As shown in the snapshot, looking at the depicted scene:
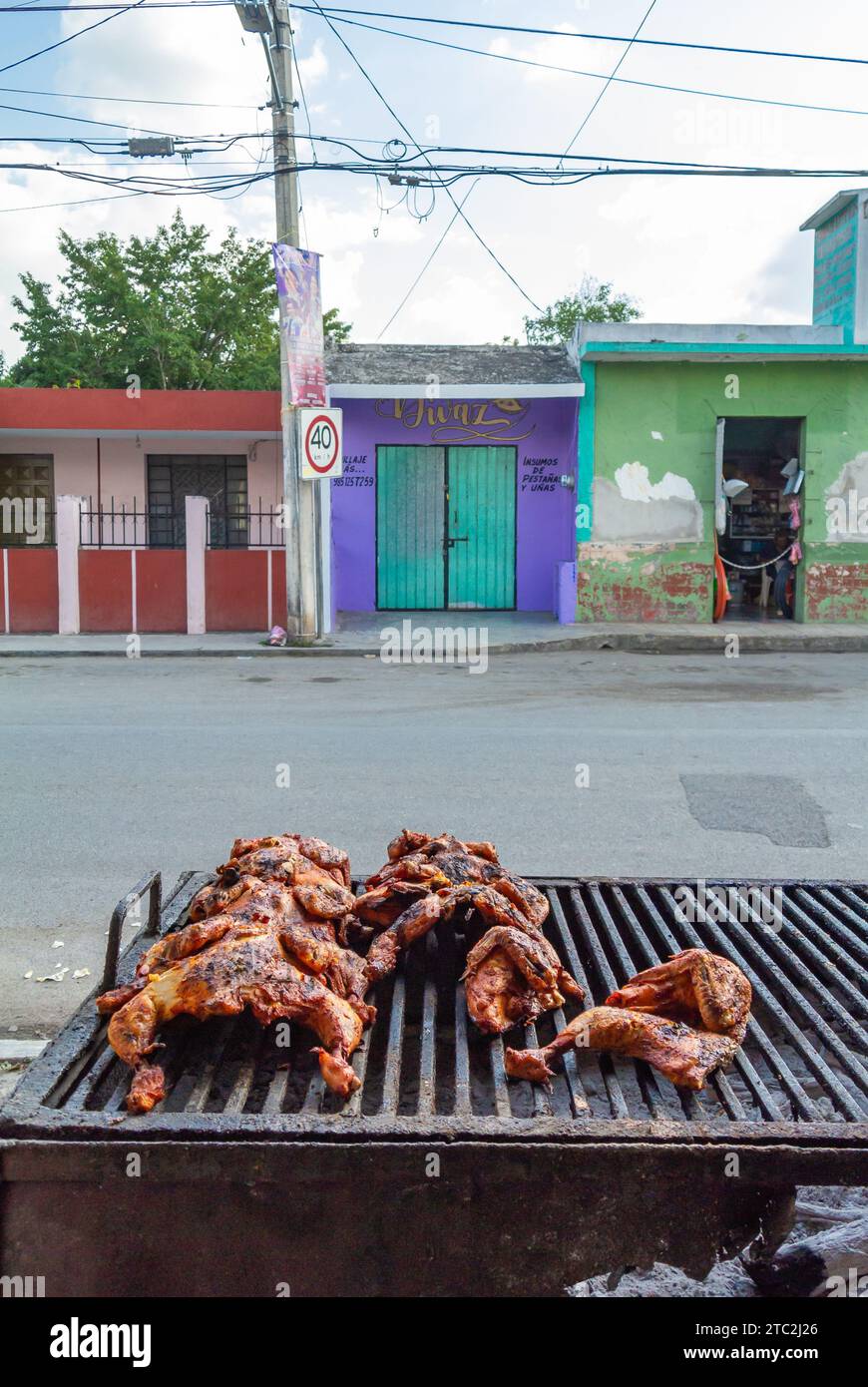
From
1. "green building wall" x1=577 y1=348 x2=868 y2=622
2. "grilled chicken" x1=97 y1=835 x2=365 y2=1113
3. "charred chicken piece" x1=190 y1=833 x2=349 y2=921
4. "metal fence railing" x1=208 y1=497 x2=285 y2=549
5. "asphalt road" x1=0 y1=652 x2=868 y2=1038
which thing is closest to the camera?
"grilled chicken" x1=97 y1=835 x2=365 y2=1113

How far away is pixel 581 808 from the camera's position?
Result: 22.4 feet

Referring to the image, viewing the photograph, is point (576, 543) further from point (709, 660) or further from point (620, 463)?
point (709, 660)

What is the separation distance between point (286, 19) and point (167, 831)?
Result: 1292 centimetres

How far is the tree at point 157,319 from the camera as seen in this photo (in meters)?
32.8

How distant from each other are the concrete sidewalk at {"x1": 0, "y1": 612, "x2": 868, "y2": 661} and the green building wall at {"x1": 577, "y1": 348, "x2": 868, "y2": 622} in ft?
1.75

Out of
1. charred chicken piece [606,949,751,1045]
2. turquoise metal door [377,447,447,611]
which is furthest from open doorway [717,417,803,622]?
charred chicken piece [606,949,751,1045]

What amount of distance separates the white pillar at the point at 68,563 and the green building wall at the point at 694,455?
7.35 meters

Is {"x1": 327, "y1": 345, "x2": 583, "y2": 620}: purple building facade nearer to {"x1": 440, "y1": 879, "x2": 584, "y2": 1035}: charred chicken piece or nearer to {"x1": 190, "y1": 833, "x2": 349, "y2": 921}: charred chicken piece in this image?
{"x1": 190, "y1": 833, "x2": 349, "y2": 921}: charred chicken piece

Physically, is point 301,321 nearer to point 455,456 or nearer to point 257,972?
point 455,456

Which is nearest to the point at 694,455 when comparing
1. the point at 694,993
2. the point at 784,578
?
the point at 784,578

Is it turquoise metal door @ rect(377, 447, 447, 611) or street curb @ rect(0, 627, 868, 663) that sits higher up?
turquoise metal door @ rect(377, 447, 447, 611)

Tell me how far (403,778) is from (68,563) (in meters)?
10.9

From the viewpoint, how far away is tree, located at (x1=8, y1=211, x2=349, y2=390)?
108 ft
